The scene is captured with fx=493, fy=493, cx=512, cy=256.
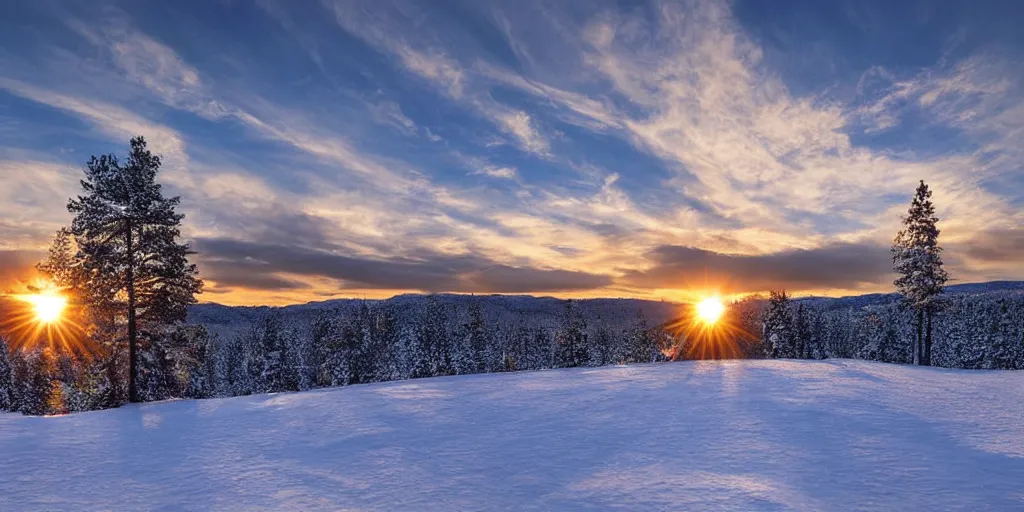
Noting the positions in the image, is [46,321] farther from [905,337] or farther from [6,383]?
[905,337]

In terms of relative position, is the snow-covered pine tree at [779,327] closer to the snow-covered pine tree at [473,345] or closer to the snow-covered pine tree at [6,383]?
the snow-covered pine tree at [473,345]

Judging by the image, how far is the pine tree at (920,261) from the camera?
32938 mm

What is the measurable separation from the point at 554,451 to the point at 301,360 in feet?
208

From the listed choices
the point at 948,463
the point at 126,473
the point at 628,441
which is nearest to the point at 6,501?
the point at 126,473

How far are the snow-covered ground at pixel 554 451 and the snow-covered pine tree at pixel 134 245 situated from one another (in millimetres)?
8634

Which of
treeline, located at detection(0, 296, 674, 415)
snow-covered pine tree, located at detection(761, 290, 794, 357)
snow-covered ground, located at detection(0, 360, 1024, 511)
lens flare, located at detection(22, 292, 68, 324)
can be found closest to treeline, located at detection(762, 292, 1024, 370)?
snow-covered pine tree, located at detection(761, 290, 794, 357)

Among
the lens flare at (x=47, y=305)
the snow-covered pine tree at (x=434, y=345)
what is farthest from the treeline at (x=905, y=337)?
the lens flare at (x=47, y=305)

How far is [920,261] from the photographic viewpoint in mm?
33406

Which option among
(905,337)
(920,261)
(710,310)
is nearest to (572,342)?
(710,310)

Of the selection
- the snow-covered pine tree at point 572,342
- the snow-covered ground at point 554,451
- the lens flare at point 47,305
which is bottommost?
the snow-covered pine tree at point 572,342

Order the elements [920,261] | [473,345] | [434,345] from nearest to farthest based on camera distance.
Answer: [920,261] < [434,345] < [473,345]

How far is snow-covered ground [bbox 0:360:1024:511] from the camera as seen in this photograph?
588cm

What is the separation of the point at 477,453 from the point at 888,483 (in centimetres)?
538

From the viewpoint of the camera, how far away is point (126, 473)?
24.0 ft
